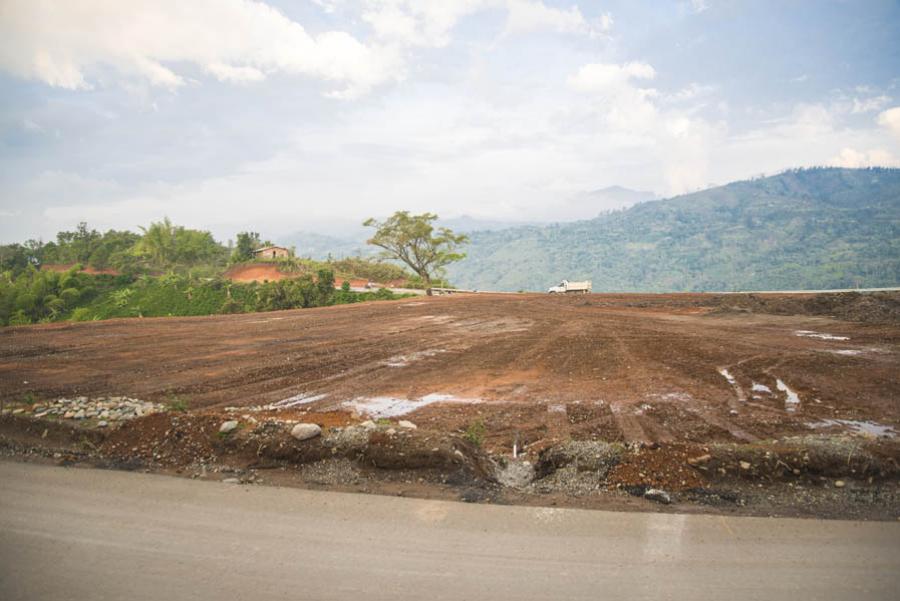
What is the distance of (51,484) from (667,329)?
15.1 meters

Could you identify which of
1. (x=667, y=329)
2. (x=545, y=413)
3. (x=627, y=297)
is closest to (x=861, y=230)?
(x=627, y=297)

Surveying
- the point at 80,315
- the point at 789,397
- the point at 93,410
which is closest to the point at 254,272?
the point at 80,315

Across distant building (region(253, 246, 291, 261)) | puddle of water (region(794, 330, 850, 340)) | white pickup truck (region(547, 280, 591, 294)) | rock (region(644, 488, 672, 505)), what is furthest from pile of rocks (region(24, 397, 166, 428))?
distant building (region(253, 246, 291, 261))

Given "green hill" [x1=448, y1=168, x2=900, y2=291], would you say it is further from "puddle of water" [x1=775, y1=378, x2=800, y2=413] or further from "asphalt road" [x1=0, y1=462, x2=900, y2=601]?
"asphalt road" [x1=0, y1=462, x2=900, y2=601]

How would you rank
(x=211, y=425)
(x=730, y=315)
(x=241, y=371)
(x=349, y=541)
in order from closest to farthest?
(x=349, y=541) → (x=211, y=425) → (x=241, y=371) → (x=730, y=315)

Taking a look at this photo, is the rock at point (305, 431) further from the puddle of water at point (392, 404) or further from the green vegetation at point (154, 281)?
the green vegetation at point (154, 281)

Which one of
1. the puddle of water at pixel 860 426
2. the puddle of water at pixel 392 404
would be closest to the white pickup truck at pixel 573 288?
the puddle of water at pixel 392 404

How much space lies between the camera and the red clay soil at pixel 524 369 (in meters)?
7.31

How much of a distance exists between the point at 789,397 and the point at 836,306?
13.4 metres

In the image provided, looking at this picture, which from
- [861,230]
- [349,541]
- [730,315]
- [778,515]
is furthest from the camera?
[861,230]

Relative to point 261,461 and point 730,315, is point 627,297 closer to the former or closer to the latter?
point 730,315

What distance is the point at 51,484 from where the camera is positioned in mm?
5000

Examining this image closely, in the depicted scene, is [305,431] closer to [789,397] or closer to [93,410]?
[93,410]

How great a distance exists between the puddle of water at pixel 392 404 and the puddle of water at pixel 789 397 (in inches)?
197
